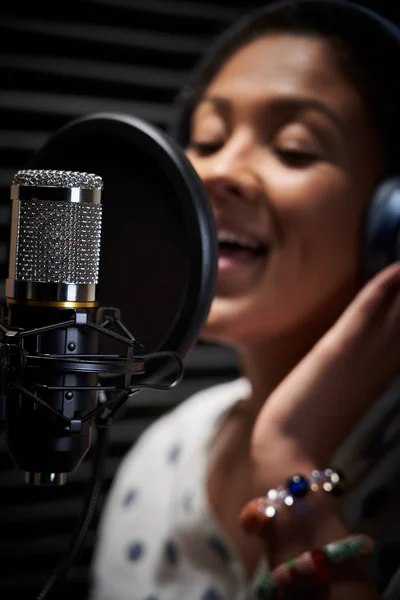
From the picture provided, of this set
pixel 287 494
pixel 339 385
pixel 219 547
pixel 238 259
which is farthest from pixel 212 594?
pixel 238 259

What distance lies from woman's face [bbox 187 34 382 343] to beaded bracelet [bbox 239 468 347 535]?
196 millimetres

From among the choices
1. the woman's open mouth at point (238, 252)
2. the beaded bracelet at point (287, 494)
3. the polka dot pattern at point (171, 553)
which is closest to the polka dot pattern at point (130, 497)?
the polka dot pattern at point (171, 553)

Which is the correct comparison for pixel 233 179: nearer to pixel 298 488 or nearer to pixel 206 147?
pixel 206 147

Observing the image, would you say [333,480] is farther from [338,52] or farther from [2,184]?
[2,184]

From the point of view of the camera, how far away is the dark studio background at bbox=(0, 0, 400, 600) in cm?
129

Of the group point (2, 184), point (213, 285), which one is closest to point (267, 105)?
point (213, 285)

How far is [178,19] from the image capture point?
1294mm

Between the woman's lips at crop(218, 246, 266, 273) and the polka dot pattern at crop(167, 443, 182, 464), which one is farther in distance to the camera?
the polka dot pattern at crop(167, 443, 182, 464)

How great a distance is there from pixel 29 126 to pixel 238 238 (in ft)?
1.38

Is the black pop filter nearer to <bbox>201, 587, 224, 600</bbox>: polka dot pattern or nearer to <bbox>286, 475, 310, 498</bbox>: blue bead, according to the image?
<bbox>286, 475, 310, 498</bbox>: blue bead

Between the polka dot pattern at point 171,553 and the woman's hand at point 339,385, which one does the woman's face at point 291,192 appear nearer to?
the woman's hand at point 339,385

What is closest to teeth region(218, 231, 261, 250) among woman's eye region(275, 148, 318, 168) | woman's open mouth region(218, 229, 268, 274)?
woman's open mouth region(218, 229, 268, 274)

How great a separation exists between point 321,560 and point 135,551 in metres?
0.33

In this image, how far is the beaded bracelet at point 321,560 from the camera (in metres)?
0.99
